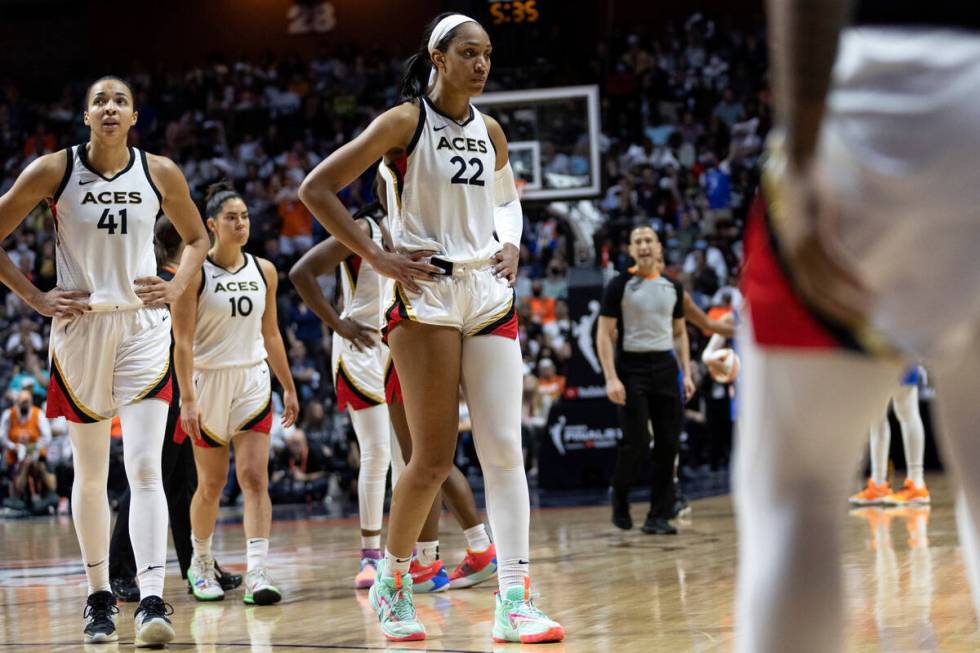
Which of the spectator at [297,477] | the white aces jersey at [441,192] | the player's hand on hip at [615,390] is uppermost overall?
the white aces jersey at [441,192]

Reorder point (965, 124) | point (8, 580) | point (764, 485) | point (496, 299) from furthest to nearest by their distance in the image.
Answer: point (8, 580), point (496, 299), point (764, 485), point (965, 124)

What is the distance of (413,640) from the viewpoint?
4.54 metres

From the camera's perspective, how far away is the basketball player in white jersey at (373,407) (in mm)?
6035

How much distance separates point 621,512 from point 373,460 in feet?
8.75

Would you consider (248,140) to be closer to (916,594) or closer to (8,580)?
(8,580)

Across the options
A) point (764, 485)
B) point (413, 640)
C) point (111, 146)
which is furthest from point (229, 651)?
point (764, 485)

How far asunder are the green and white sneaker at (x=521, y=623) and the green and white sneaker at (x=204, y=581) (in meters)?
2.24

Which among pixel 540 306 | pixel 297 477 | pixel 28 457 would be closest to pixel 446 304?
pixel 297 477

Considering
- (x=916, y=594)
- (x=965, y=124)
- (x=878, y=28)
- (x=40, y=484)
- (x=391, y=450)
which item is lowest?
(x=40, y=484)

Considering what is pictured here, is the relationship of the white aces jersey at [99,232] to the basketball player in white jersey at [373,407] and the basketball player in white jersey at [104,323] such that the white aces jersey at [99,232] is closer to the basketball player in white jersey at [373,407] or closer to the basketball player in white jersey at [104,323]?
the basketball player in white jersey at [104,323]

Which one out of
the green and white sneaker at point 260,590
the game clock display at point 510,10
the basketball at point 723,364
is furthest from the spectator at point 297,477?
the green and white sneaker at point 260,590

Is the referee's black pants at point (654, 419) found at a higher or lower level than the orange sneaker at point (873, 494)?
higher

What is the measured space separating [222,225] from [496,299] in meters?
2.42

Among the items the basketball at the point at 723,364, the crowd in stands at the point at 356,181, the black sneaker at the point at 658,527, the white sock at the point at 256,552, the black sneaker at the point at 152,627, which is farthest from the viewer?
the crowd in stands at the point at 356,181
